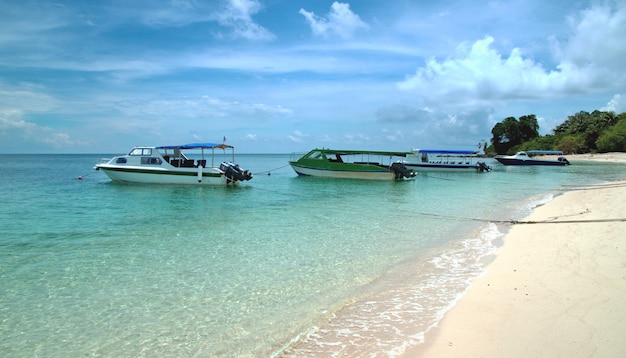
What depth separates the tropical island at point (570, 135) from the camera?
84438 mm

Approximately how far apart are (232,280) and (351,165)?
30.2m

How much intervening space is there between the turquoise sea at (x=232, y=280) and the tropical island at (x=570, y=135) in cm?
8823

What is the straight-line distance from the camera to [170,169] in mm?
28953

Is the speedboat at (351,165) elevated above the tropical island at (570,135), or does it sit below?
below

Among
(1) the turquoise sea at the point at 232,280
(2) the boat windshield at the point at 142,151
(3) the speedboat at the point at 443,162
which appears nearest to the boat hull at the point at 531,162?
(3) the speedboat at the point at 443,162

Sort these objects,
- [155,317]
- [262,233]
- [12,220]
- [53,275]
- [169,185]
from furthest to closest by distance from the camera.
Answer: [169,185] → [12,220] → [262,233] → [53,275] → [155,317]

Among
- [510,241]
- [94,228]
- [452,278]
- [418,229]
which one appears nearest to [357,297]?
[452,278]

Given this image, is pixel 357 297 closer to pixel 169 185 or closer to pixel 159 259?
pixel 159 259

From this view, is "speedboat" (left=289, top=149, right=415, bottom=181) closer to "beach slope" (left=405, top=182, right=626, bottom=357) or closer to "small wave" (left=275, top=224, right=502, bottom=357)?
"beach slope" (left=405, top=182, right=626, bottom=357)

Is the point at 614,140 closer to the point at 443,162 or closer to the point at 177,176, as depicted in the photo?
the point at 443,162

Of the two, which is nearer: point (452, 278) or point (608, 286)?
point (608, 286)

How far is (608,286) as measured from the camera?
19.9ft

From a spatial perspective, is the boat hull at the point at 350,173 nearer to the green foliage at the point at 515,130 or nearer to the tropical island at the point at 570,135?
the tropical island at the point at 570,135

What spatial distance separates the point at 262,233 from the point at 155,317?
641 cm
